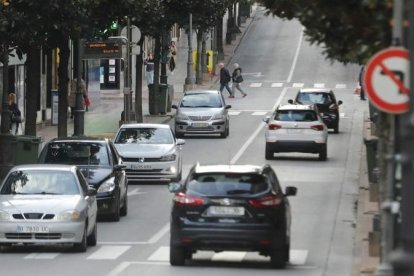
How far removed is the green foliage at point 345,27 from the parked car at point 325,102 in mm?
31419

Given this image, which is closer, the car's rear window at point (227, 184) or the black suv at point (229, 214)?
the black suv at point (229, 214)

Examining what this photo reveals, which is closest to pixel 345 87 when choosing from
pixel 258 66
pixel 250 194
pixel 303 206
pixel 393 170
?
pixel 258 66

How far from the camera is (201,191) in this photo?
20.1 meters

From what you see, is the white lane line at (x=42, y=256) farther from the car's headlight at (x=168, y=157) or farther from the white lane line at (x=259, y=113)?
the white lane line at (x=259, y=113)

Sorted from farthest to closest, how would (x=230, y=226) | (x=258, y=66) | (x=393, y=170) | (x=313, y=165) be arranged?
(x=258, y=66), (x=313, y=165), (x=230, y=226), (x=393, y=170)

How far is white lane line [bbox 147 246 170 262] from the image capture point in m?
21.8

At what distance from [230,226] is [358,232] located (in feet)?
18.3

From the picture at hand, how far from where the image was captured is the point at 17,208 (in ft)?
72.1

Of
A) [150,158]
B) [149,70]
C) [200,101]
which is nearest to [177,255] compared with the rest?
[150,158]

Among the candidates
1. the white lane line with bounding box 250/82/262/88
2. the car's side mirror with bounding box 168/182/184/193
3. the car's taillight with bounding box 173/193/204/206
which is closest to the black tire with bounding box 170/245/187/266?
the car's taillight with bounding box 173/193/204/206

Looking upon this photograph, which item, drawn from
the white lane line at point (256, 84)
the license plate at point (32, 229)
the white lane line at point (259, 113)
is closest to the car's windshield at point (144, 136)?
the license plate at point (32, 229)

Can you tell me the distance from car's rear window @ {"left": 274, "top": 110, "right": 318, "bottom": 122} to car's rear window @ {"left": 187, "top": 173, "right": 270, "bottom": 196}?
20663mm

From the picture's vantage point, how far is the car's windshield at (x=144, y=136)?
116 feet

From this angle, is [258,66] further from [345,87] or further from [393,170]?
[393,170]
